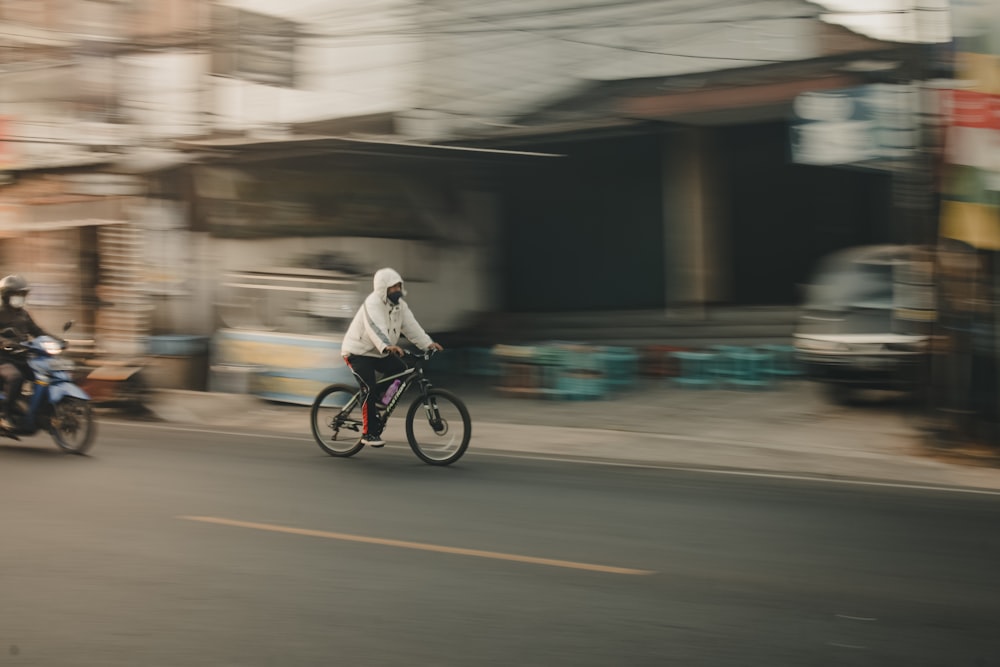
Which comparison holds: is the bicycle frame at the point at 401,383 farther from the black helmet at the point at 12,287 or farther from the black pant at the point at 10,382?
the black helmet at the point at 12,287

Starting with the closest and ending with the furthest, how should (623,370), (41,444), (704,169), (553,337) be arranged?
(41,444) < (623,370) < (704,169) < (553,337)

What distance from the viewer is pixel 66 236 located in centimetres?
2114

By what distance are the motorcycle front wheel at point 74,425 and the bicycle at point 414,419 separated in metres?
2.21

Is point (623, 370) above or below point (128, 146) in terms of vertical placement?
below

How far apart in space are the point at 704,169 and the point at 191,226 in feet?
27.3

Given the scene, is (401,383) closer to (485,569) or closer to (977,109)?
(485,569)

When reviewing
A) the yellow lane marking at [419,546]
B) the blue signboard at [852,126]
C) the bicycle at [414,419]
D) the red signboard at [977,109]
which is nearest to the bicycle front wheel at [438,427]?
the bicycle at [414,419]

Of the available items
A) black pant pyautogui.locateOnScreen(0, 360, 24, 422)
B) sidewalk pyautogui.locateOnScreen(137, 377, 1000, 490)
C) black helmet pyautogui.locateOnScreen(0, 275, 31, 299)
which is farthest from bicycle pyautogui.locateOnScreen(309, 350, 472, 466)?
black helmet pyautogui.locateOnScreen(0, 275, 31, 299)

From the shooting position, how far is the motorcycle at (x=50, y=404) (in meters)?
11.8

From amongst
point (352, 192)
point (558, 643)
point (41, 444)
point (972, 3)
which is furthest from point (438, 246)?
point (558, 643)

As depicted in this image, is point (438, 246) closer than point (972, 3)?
No

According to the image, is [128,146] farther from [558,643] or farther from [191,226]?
[558,643]

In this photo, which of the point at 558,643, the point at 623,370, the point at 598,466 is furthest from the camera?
the point at 623,370

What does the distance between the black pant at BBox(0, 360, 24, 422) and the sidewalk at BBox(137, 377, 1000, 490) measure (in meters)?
3.41
